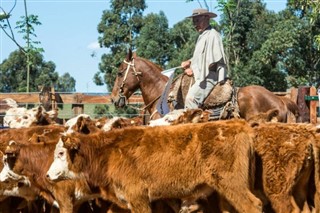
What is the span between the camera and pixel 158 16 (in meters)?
40.6

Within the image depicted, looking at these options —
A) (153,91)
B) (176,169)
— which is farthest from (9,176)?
(153,91)

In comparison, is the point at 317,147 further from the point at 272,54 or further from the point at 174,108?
the point at 272,54

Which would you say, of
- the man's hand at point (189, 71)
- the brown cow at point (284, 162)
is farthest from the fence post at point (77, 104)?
the brown cow at point (284, 162)

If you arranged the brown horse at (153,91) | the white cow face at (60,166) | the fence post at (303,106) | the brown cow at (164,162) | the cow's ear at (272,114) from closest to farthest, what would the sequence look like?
the brown cow at (164,162), the white cow face at (60,166), the cow's ear at (272,114), the brown horse at (153,91), the fence post at (303,106)

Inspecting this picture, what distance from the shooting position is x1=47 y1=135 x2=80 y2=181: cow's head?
9.42 meters

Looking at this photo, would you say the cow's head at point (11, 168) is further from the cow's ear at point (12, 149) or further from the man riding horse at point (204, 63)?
the man riding horse at point (204, 63)

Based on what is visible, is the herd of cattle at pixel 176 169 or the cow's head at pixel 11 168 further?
the cow's head at pixel 11 168

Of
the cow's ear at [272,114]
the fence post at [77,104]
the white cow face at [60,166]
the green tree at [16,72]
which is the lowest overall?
the white cow face at [60,166]

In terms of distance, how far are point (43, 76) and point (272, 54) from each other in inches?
854

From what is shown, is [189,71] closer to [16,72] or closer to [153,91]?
[153,91]

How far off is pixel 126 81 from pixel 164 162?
4629 millimetres

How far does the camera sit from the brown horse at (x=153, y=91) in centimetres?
1298

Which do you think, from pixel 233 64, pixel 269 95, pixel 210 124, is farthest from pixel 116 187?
pixel 233 64

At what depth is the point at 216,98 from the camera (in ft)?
39.1
